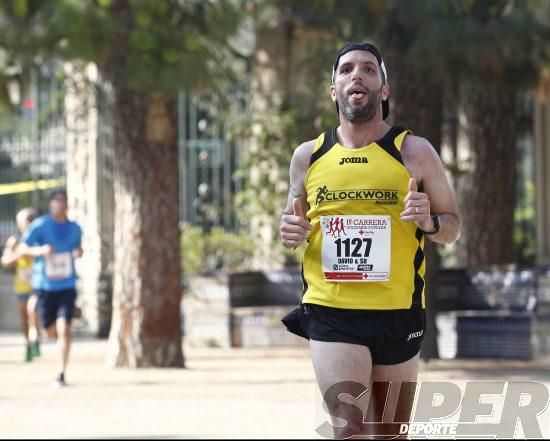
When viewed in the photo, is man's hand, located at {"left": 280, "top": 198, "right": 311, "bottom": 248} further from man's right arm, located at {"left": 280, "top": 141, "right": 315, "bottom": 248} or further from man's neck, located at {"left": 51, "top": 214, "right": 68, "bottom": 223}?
man's neck, located at {"left": 51, "top": 214, "right": 68, "bottom": 223}

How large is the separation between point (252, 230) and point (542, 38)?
6.03m

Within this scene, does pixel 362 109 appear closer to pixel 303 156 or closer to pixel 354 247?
pixel 303 156

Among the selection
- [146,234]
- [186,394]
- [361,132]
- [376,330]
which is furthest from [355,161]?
[146,234]

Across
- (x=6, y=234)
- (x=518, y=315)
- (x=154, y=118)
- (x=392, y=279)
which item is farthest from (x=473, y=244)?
(x=392, y=279)

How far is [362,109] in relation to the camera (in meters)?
5.81

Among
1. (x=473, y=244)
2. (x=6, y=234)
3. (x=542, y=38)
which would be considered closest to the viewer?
(x=542, y=38)

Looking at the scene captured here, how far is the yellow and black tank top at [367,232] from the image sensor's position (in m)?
5.78

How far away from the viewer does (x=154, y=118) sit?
1556 cm

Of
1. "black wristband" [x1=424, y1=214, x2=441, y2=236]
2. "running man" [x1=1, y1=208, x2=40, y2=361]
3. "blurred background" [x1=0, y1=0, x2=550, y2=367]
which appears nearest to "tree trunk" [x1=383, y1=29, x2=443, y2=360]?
"blurred background" [x1=0, y1=0, x2=550, y2=367]

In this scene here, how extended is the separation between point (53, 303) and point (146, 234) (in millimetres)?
1497

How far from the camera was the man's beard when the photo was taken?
5805mm

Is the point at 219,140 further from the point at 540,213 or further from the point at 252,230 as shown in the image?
the point at 540,213

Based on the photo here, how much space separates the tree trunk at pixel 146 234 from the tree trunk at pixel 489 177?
4438 millimetres

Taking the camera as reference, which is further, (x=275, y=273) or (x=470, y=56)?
(x=275, y=273)
